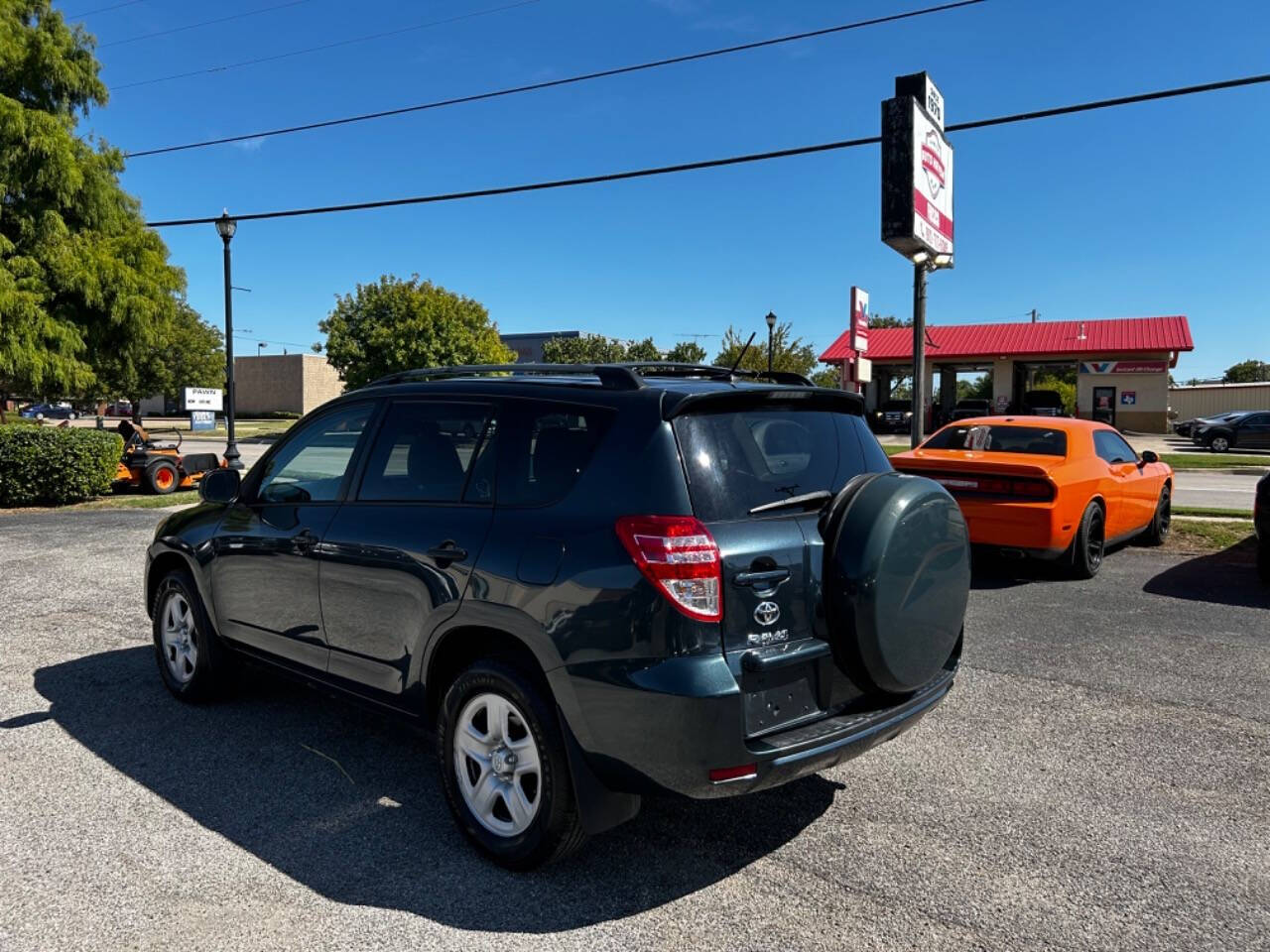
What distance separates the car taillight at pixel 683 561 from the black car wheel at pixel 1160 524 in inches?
373

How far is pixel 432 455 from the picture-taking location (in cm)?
384

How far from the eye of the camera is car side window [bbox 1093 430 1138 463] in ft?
30.8

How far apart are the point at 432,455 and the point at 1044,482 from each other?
6.24 meters

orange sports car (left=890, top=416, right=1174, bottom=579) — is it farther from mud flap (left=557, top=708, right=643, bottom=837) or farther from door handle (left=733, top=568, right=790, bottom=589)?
mud flap (left=557, top=708, right=643, bottom=837)

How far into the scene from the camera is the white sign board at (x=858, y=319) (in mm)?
13664

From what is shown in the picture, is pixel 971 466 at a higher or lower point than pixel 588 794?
higher

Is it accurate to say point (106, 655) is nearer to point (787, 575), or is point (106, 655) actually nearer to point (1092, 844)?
point (787, 575)

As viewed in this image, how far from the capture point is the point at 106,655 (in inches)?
238

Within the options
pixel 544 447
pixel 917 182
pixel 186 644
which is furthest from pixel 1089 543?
pixel 186 644

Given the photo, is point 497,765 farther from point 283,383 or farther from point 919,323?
point 283,383

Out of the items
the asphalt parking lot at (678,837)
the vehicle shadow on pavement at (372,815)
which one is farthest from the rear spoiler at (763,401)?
the asphalt parking lot at (678,837)

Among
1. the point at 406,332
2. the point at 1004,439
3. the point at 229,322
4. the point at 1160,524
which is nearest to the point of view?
the point at 1004,439

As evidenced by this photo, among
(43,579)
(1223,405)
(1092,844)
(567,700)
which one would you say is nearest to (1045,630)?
(1092,844)

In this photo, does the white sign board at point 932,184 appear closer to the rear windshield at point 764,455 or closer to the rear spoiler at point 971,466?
the rear spoiler at point 971,466
